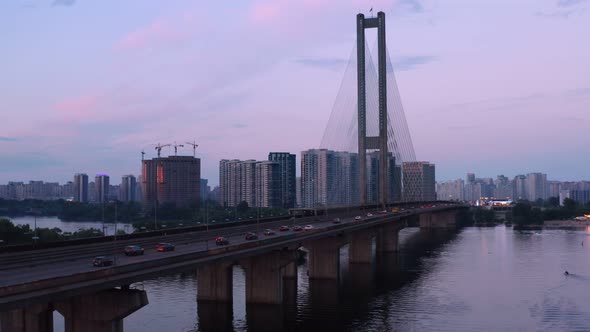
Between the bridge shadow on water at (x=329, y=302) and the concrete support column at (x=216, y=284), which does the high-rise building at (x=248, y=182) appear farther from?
the concrete support column at (x=216, y=284)

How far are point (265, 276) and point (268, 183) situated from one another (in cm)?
12248

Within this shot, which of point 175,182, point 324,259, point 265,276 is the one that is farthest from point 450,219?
point 265,276

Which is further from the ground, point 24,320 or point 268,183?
point 268,183

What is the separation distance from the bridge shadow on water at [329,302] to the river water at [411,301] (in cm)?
7

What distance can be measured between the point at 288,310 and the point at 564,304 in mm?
19251

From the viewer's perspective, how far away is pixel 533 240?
99.2 meters

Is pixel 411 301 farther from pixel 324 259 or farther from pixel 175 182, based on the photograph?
pixel 175 182

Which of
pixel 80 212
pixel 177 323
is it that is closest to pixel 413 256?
pixel 177 323

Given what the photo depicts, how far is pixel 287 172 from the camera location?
574 feet

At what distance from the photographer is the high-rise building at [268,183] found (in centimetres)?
Answer: 16200

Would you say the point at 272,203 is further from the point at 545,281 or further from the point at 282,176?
the point at 545,281

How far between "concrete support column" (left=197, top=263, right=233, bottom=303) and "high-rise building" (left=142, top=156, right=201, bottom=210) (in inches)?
5050

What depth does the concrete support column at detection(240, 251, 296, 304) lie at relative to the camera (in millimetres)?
40031

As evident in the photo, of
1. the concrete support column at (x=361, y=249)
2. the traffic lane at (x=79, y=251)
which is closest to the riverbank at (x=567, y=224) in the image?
the concrete support column at (x=361, y=249)
